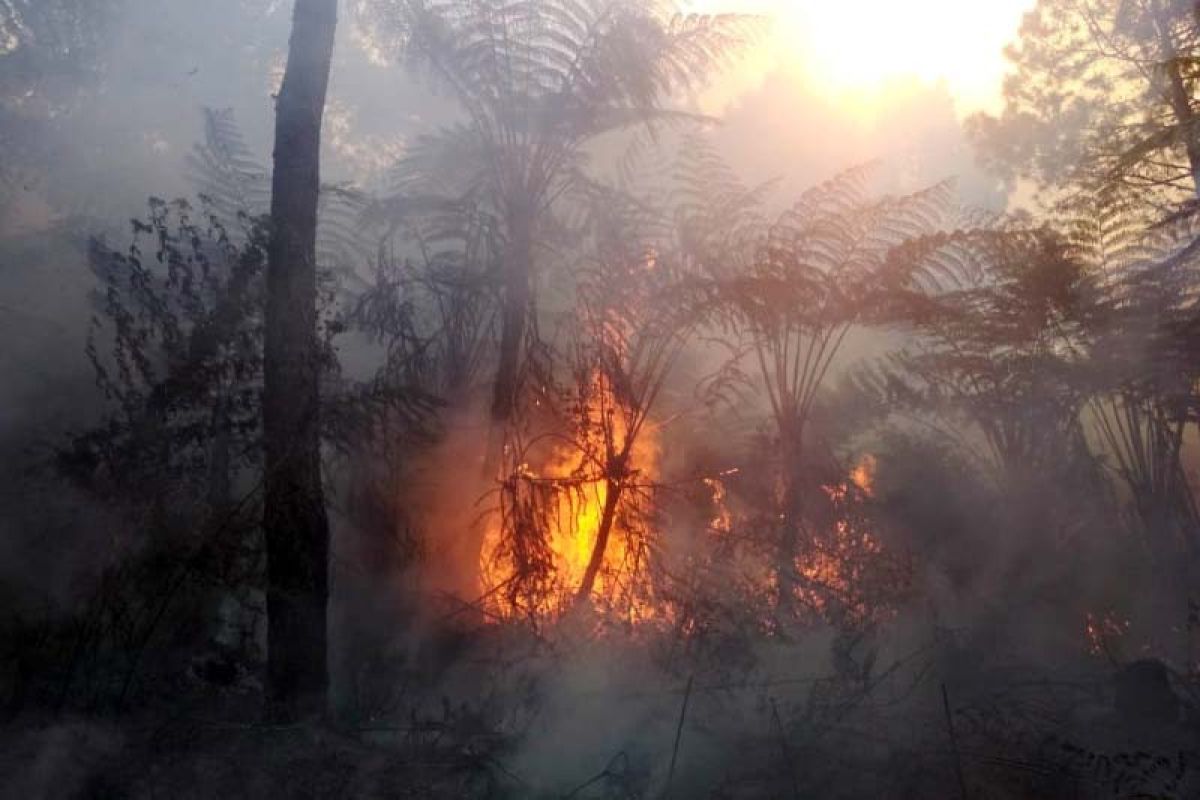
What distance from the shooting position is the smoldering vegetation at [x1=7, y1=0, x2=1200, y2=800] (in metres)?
5.86

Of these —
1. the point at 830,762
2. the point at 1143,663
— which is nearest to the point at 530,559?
the point at 830,762

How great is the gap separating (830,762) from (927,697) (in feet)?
5.62

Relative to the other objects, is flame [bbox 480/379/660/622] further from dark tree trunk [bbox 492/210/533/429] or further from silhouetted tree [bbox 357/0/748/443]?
silhouetted tree [bbox 357/0/748/443]

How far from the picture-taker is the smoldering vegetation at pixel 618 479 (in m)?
5.86

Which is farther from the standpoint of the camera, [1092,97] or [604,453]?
[1092,97]

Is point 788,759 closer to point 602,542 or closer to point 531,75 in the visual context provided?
point 602,542

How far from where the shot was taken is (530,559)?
771cm

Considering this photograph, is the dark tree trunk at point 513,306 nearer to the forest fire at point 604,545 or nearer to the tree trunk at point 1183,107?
the forest fire at point 604,545

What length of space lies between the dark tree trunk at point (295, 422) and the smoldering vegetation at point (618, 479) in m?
0.27

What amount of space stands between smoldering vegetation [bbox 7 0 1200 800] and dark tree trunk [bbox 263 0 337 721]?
0.89ft

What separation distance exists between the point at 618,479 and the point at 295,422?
129 inches

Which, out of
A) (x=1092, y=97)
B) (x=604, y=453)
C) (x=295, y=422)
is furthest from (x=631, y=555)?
(x=1092, y=97)

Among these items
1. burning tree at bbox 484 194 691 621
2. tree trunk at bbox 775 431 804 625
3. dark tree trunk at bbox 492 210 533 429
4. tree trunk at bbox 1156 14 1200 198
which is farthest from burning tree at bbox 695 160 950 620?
tree trunk at bbox 1156 14 1200 198

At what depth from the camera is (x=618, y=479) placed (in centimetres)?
856
